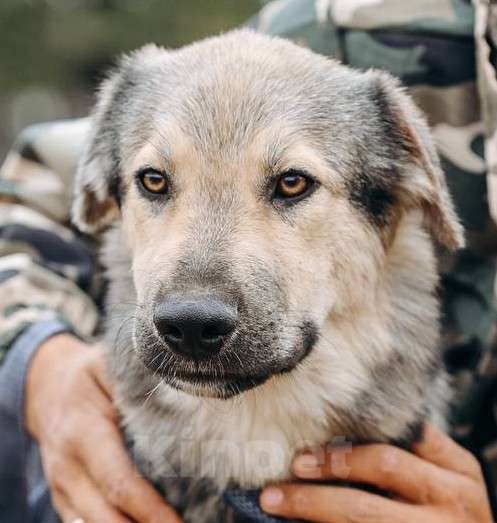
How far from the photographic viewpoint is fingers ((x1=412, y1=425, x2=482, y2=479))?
2645mm

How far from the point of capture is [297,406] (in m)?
2.62

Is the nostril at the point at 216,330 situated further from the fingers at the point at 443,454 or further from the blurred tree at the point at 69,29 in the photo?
the blurred tree at the point at 69,29

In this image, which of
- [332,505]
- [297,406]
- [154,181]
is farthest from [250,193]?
[332,505]

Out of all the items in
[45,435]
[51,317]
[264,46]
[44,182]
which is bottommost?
[45,435]

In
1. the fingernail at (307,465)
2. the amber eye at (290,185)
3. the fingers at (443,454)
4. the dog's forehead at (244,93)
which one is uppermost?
the dog's forehead at (244,93)

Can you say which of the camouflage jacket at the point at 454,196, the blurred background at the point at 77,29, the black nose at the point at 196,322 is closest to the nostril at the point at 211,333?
the black nose at the point at 196,322

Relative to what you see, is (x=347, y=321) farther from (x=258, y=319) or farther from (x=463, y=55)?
(x=463, y=55)

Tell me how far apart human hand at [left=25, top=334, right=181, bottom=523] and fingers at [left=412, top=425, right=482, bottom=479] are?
819 millimetres

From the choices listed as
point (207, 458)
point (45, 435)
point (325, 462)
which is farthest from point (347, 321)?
point (45, 435)

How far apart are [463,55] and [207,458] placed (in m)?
1.80

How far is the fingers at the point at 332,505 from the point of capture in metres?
2.44

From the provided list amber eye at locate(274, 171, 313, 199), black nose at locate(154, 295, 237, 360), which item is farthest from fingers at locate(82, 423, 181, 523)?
amber eye at locate(274, 171, 313, 199)

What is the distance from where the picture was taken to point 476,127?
10.4 feet

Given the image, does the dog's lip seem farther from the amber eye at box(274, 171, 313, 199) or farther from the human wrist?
the human wrist
